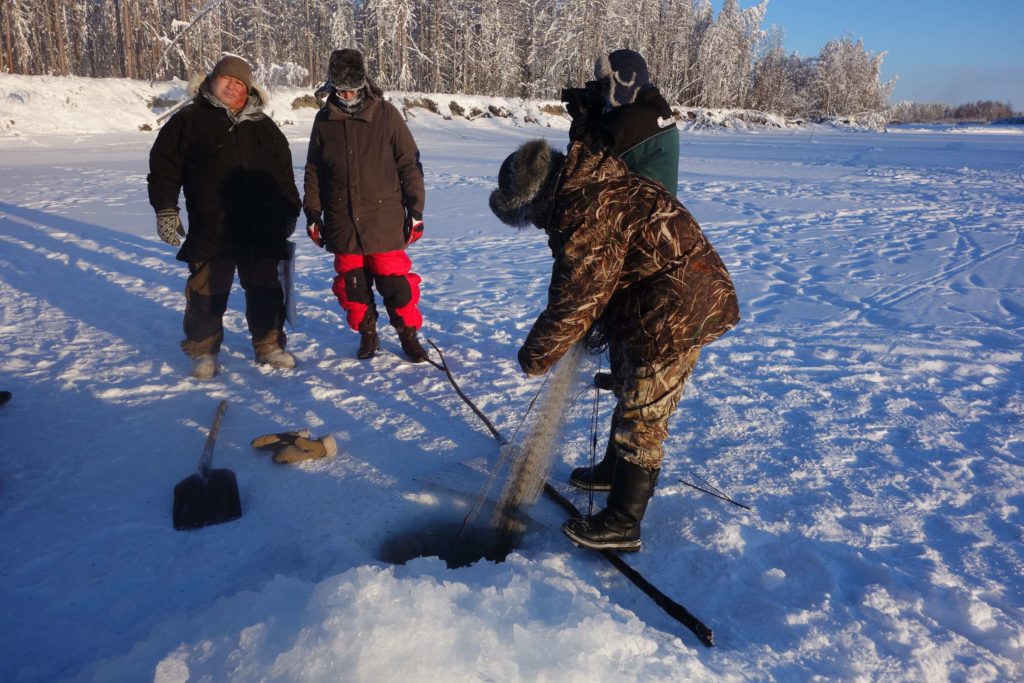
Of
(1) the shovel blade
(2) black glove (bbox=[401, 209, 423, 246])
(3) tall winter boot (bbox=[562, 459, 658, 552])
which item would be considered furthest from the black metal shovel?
(2) black glove (bbox=[401, 209, 423, 246])

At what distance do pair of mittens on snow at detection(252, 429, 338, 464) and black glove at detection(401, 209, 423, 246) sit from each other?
6.02ft

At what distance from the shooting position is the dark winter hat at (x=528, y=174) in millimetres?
2453

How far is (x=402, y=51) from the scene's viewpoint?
45.4 m

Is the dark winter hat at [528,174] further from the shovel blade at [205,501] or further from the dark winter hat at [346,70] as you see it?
the dark winter hat at [346,70]

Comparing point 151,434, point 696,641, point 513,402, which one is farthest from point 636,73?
point 151,434

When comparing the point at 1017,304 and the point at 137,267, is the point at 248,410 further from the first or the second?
the point at 1017,304

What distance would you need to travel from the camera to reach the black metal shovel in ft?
9.86

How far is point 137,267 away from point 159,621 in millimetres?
6435

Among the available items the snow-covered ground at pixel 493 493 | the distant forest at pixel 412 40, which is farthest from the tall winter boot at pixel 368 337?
the distant forest at pixel 412 40

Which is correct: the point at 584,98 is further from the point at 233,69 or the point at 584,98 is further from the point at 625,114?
the point at 233,69

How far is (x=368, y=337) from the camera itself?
5.04m

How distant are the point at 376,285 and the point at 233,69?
70.0 inches

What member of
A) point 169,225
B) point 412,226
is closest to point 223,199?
point 169,225

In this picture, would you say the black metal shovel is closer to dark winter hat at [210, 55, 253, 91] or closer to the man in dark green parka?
the man in dark green parka
